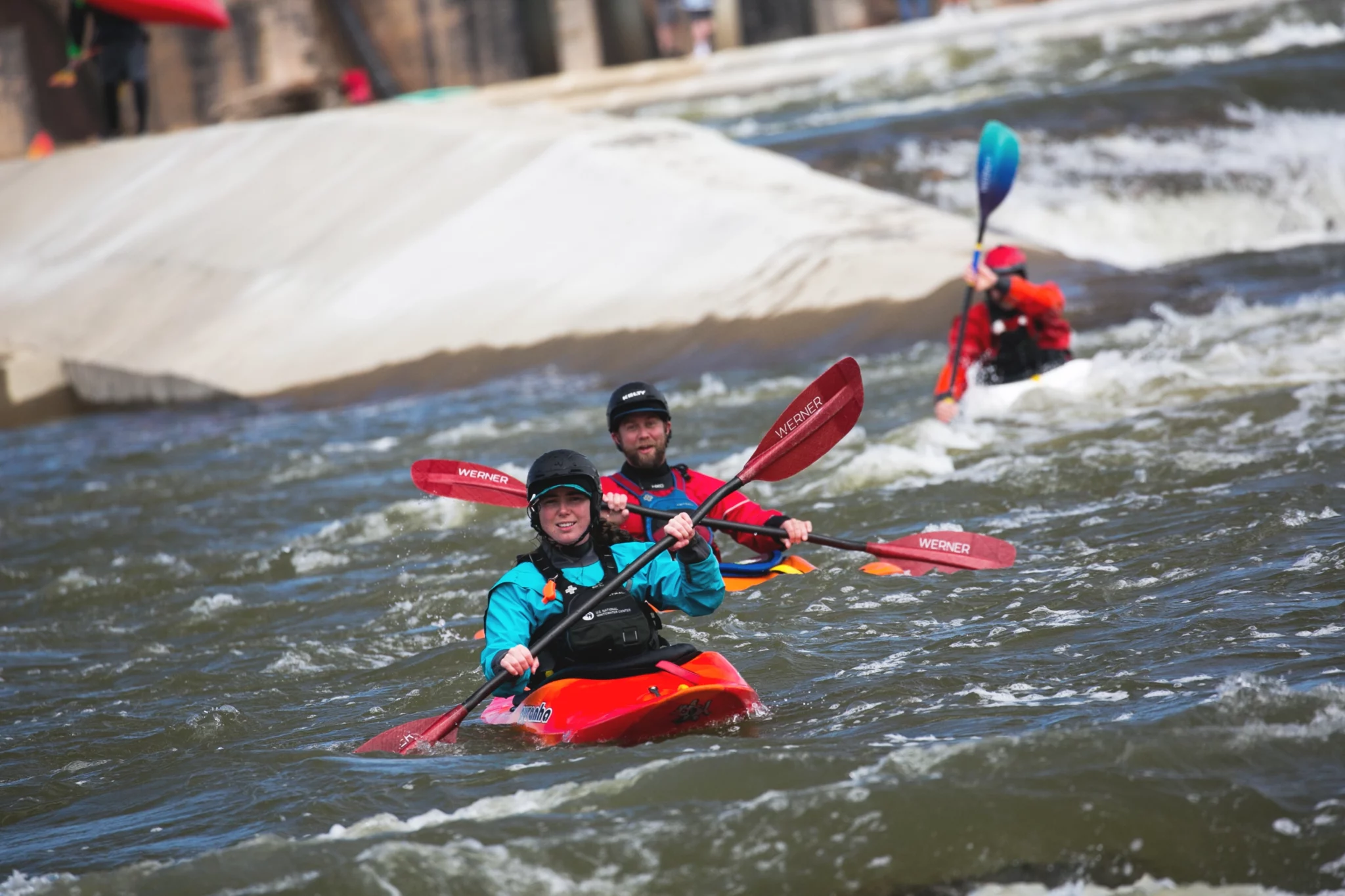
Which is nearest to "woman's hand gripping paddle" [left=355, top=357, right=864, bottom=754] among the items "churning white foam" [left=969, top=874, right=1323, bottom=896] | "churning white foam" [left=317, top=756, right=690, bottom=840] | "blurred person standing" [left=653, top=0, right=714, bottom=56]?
"churning white foam" [left=317, top=756, right=690, bottom=840]

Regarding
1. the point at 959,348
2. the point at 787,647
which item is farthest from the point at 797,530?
the point at 959,348

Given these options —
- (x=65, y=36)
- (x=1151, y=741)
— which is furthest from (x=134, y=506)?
(x=65, y=36)

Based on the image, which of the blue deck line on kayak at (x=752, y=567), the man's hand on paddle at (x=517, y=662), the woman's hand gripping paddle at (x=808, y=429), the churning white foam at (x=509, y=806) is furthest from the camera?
the blue deck line on kayak at (x=752, y=567)

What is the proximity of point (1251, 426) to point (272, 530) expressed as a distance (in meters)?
5.13

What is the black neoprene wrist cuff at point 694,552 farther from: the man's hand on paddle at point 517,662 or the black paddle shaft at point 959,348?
the black paddle shaft at point 959,348

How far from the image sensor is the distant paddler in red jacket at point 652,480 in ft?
17.9

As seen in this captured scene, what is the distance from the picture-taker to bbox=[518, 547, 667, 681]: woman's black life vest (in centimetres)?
455

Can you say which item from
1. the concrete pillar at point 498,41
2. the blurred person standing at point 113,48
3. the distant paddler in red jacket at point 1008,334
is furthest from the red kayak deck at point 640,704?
the concrete pillar at point 498,41

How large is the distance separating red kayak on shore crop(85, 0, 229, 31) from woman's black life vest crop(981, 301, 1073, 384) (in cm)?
1023

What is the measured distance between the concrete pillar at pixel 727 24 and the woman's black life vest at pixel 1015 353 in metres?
17.4

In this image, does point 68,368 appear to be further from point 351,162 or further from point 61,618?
point 61,618

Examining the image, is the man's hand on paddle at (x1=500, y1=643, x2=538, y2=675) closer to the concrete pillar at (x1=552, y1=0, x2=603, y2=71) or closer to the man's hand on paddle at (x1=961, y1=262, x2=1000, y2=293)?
the man's hand on paddle at (x1=961, y1=262, x2=1000, y2=293)

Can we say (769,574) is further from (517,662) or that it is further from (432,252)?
(432,252)

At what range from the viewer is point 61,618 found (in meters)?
7.36
